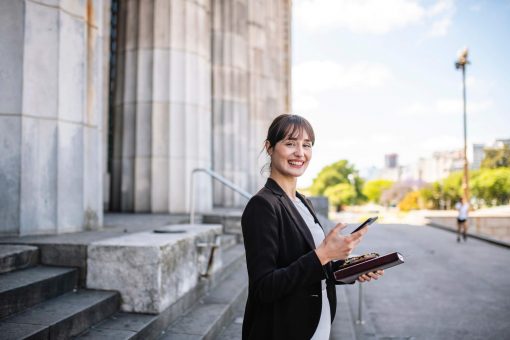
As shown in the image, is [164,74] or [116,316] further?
[164,74]

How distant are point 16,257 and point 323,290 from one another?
320 cm

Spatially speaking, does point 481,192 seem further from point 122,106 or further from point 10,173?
point 10,173

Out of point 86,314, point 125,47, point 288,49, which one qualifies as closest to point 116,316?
point 86,314

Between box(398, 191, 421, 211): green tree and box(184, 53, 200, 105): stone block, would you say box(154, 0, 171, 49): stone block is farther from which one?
box(398, 191, 421, 211): green tree

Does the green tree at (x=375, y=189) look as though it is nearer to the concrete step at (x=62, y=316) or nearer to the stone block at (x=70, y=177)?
the stone block at (x=70, y=177)

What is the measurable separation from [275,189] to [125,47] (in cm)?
956

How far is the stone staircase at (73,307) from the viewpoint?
117 inches

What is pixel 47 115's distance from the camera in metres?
5.34

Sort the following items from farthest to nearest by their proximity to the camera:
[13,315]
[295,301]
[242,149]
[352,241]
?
1. [242,149]
2. [13,315]
3. [295,301]
4. [352,241]

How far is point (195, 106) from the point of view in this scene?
10.3m

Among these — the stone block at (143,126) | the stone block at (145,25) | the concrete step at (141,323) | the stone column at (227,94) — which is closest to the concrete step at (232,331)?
the concrete step at (141,323)

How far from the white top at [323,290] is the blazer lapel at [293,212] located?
9cm

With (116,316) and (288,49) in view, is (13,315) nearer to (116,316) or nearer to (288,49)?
(116,316)

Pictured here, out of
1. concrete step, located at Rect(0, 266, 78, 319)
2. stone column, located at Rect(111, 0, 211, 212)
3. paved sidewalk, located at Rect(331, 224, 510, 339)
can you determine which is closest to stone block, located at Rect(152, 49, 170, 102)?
stone column, located at Rect(111, 0, 211, 212)
